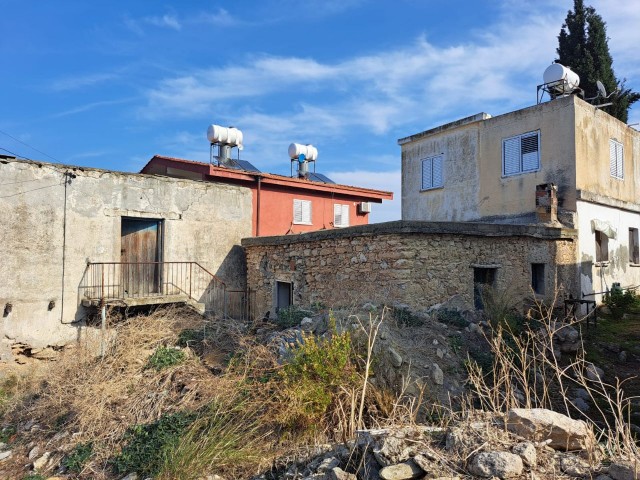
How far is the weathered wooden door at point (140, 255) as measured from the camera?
39.4 feet

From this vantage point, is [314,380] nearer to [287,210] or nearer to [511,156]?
[287,210]

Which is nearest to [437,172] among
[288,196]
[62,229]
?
[288,196]

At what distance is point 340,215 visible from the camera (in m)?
17.8

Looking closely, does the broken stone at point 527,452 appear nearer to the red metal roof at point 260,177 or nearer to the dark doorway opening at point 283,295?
the dark doorway opening at point 283,295

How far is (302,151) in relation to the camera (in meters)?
18.6

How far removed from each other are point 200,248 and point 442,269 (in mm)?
6715

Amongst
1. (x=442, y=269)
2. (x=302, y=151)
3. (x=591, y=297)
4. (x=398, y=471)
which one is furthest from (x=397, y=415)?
(x=302, y=151)

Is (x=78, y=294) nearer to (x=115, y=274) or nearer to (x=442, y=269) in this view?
(x=115, y=274)

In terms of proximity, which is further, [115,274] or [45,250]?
[115,274]

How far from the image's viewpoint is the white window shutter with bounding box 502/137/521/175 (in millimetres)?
14094

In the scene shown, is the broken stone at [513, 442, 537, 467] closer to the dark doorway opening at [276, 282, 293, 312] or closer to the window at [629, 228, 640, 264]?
the dark doorway opening at [276, 282, 293, 312]

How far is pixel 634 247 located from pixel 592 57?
995 cm

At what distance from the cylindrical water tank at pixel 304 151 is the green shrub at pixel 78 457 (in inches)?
543

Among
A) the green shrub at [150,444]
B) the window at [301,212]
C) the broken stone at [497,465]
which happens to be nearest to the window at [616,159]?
the window at [301,212]
